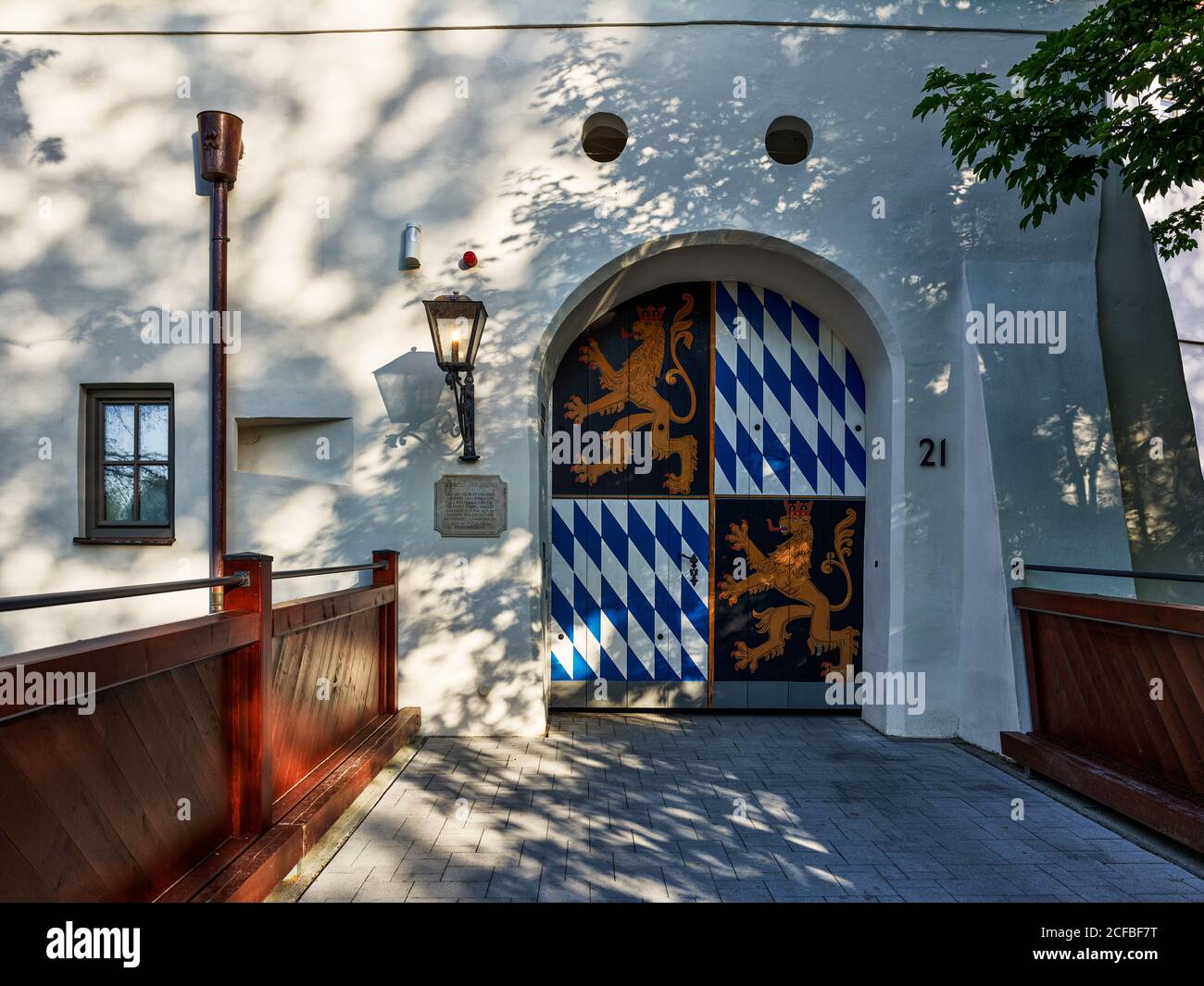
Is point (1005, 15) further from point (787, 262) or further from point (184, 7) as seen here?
point (184, 7)

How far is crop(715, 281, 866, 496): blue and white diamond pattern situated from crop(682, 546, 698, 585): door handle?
1.93ft

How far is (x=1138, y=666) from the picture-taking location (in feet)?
14.2

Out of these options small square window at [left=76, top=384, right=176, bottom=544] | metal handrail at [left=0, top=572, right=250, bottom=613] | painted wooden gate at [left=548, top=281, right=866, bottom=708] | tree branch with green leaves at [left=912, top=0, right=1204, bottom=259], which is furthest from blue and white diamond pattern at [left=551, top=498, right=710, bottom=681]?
metal handrail at [left=0, top=572, right=250, bottom=613]

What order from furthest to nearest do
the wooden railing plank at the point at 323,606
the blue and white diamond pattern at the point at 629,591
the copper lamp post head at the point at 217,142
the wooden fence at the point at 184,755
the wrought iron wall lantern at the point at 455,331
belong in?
1. the blue and white diamond pattern at the point at 629,591
2. the copper lamp post head at the point at 217,142
3. the wrought iron wall lantern at the point at 455,331
4. the wooden railing plank at the point at 323,606
5. the wooden fence at the point at 184,755


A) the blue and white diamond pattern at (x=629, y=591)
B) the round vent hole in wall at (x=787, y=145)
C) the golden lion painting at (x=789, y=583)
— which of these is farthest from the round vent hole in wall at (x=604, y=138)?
the golden lion painting at (x=789, y=583)

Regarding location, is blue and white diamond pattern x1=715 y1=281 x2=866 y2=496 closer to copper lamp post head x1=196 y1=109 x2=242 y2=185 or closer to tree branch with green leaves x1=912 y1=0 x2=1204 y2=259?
tree branch with green leaves x1=912 y1=0 x2=1204 y2=259

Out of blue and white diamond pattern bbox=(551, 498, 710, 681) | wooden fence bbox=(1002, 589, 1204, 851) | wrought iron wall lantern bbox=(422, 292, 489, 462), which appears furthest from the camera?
blue and white diamond pattern bbox=(551, 498, 710, 681)

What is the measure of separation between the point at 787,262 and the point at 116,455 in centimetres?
522

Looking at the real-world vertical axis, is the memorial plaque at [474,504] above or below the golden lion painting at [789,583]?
above

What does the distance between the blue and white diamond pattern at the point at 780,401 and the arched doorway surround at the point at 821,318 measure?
129 millimetres

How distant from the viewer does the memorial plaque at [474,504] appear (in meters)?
5.89

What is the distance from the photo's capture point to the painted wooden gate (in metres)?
6.66

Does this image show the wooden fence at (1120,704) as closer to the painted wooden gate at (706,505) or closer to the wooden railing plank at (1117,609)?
the wooden railing plank at (1117,609)
